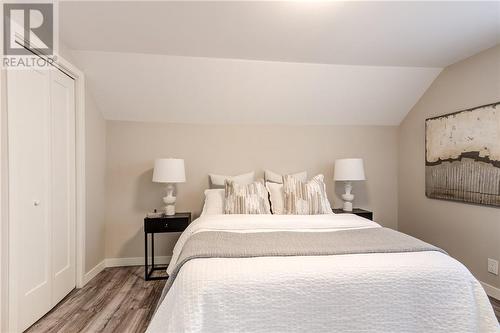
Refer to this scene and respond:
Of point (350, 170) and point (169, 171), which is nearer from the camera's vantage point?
point (169, 171)

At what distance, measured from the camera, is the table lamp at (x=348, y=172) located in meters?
3.28

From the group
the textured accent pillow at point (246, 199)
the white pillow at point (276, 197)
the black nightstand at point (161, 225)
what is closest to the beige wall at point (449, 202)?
the white pillow at point (276, 197)

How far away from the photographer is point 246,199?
2758 millimetres

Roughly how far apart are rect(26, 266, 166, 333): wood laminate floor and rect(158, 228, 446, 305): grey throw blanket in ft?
2.53

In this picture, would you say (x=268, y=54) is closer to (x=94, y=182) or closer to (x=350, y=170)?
(x=350, y=170)

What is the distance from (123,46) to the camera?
2523 mm

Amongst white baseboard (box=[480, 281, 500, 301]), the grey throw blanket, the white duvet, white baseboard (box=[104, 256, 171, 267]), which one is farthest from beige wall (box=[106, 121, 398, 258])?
the white duvet

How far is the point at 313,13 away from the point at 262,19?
1.26 feet

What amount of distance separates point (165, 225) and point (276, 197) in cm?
123

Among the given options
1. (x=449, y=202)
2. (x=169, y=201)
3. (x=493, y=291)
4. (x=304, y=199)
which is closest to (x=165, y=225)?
(x=169, y=201)

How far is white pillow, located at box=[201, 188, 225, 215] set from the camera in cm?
283

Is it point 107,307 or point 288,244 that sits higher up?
point 288,244

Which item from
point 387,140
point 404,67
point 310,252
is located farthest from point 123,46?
point 387,140

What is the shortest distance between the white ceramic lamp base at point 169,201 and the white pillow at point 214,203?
41 centimetres
